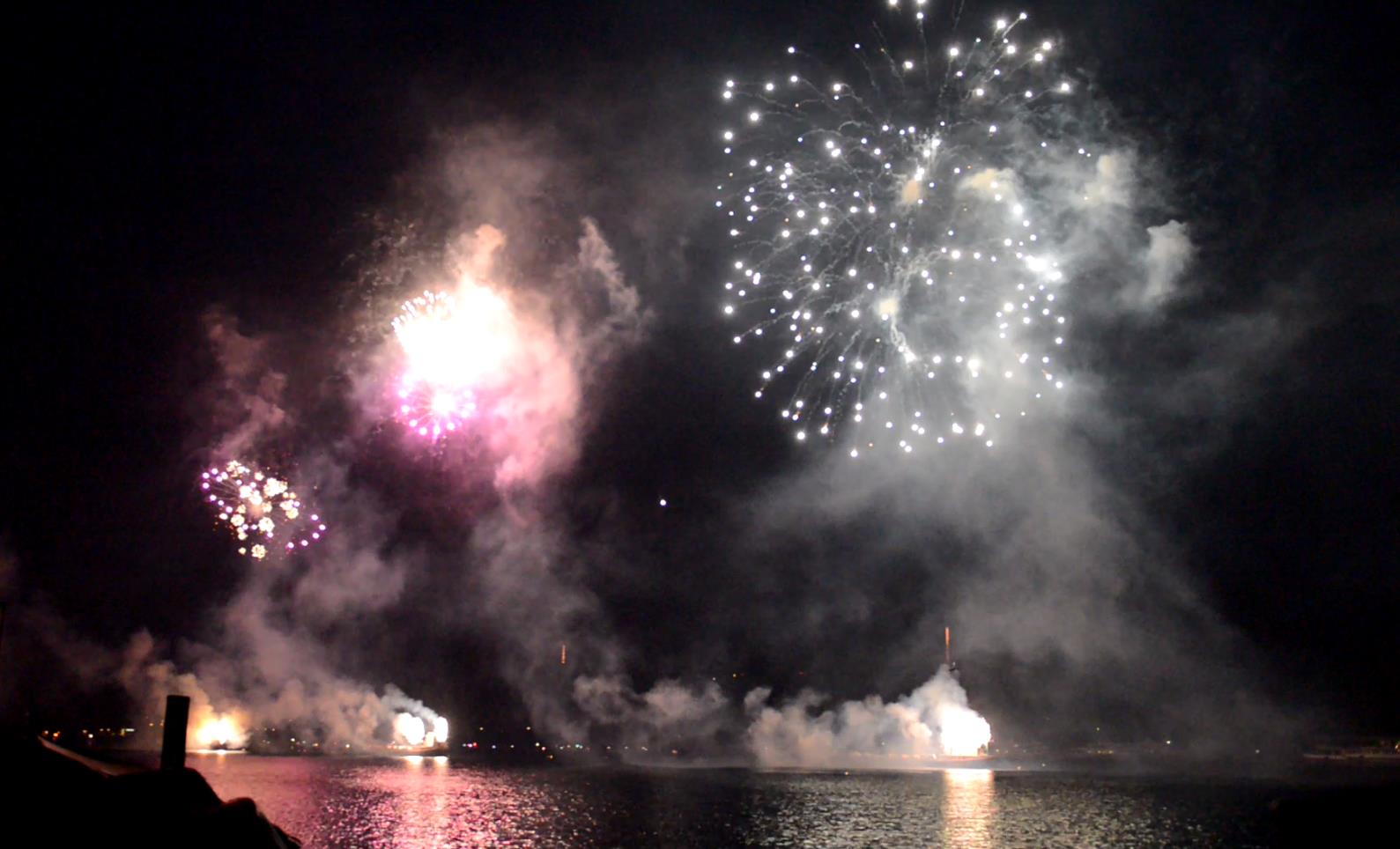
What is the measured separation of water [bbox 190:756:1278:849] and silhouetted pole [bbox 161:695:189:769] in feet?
44.2

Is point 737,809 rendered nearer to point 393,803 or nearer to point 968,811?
point 968,811

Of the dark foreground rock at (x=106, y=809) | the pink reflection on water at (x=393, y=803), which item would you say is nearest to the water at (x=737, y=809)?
the pink reflection on water at (x=393, y=803)

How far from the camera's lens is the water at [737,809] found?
3403cm

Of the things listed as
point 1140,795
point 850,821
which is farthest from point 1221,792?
point 850,821

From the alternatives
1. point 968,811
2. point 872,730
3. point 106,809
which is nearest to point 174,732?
point 106,809

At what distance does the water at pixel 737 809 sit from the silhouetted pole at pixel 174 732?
44.2 feet

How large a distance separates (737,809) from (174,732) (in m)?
34.6

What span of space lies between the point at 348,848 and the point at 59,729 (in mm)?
84514

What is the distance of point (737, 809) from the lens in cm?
4706

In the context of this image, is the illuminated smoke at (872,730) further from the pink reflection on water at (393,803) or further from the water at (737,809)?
the pink reflection on water at (393,803)

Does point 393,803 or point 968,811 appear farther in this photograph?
point 968,811

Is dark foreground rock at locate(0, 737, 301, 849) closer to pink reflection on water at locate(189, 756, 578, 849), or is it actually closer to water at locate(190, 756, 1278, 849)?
pink reflection on water at locate(189, 756, 578, 849)

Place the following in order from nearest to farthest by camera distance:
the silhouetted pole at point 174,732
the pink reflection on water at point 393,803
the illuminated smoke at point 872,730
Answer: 1. the silhouetted pole at point 174,732
2. the pink reflection on water at point 393,803
3. the illuminated smoke at point 872,730

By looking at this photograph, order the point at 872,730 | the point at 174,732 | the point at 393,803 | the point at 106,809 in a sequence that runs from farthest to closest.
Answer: the point at 872,730 < the point at 393,803 < the point at 174,732 < the point at 106,809
